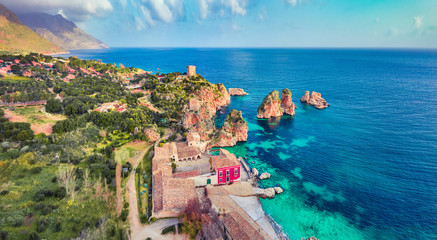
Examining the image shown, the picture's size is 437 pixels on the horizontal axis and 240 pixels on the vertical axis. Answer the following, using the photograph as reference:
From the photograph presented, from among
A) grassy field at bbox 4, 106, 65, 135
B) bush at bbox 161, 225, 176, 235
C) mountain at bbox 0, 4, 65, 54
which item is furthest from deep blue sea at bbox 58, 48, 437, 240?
mountain at bbox 0, 4, 65, 54

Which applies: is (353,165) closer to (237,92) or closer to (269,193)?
(269,193)

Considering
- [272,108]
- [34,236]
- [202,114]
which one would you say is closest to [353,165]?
[272,108]

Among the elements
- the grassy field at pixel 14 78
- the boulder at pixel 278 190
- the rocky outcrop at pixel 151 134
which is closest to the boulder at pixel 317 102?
the boulder at pixel 278 190

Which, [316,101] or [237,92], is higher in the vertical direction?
[237,92]

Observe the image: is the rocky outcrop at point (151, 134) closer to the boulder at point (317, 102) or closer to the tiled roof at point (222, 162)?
the tiled roof at point (222, 162)

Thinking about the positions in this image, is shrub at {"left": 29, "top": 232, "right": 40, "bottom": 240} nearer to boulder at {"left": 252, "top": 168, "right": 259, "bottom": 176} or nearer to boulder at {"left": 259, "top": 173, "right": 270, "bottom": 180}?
boulder at {"left": 252, "top": 168, "right": 259, "bottom": 176}

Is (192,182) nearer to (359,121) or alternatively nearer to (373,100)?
(359,121)

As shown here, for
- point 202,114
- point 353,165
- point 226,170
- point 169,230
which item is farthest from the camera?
point 202,114
